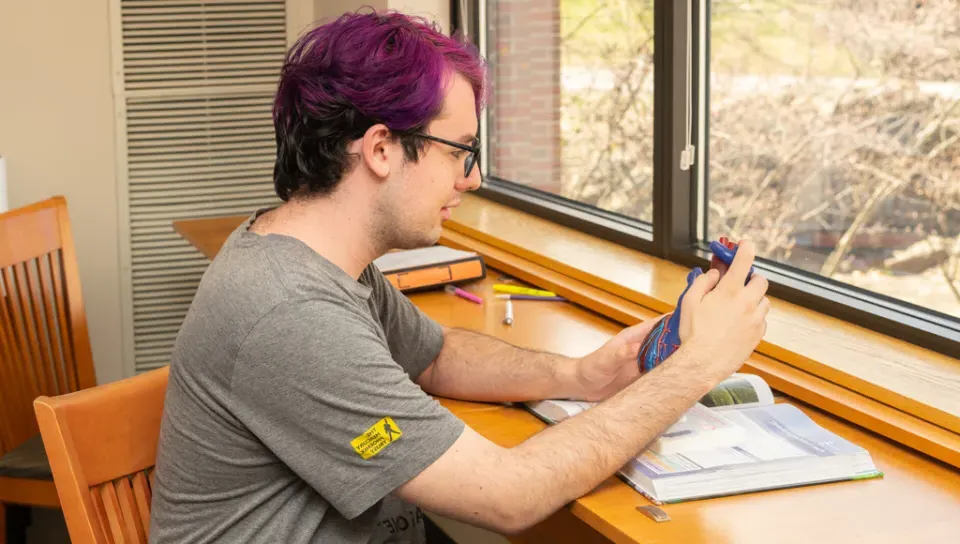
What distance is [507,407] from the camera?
5.65 ft

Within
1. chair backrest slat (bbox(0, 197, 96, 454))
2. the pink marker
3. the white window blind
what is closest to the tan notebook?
the pink marker

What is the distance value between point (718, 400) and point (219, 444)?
733 mm

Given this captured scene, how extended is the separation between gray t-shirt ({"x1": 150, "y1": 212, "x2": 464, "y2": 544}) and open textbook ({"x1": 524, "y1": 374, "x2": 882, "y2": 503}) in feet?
0.88

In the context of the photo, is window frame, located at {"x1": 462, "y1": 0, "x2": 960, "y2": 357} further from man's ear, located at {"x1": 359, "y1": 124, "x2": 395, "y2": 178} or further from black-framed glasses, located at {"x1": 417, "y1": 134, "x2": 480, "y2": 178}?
man's ear, located at {"x1": 359, "y1": 124, "x2": 395, "y2": 178}

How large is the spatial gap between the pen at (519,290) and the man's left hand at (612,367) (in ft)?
2.26

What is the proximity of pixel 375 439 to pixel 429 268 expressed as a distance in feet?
3.86

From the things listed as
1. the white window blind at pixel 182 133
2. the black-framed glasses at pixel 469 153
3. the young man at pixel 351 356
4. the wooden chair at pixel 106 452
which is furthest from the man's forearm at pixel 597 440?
the white window blind at pixel 182 133

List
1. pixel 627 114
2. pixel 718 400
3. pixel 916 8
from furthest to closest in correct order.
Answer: pixel 627 114 → pixel 916 8 → pixel 718 400

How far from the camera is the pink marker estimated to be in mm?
2322

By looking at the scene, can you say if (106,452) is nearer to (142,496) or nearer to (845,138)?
(142,496)

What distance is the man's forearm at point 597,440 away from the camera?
131cm

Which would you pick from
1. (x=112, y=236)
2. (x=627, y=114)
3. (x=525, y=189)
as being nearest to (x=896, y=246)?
(x=627, y=114)

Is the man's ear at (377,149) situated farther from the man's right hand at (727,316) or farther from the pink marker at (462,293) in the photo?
the pink marker at (462,293)

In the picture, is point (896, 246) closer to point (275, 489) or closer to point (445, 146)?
point (445, 146)
